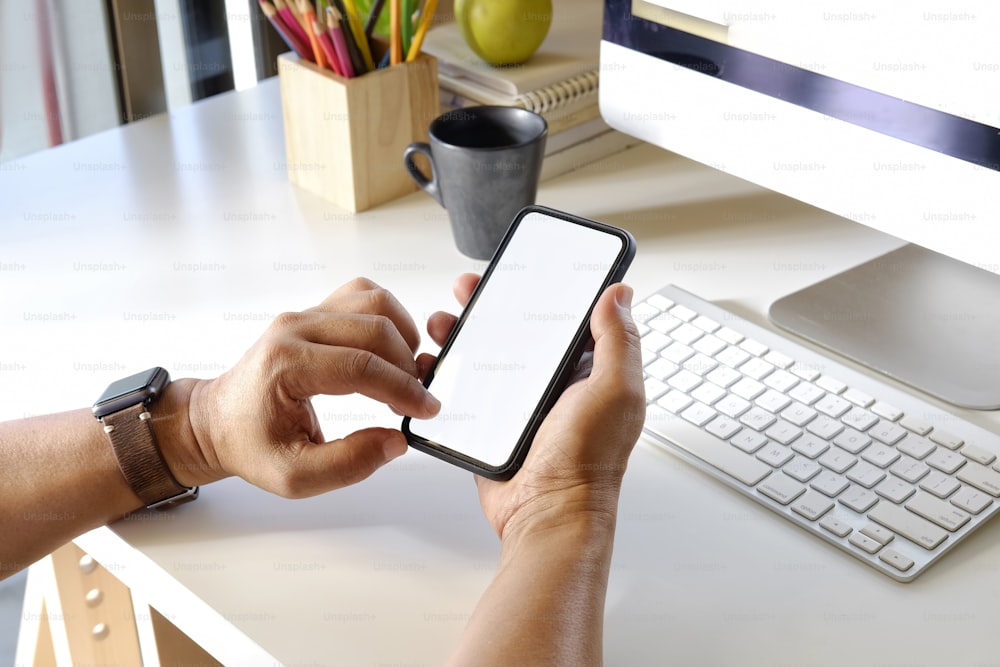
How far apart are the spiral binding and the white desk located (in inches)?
3.3

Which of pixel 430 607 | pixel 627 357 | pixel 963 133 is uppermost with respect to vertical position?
pixel 963 133

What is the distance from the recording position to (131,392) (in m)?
0.65

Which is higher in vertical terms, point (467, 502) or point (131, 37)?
point (131, 37)

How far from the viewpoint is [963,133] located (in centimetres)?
65

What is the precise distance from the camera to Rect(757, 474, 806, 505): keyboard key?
2.07ft

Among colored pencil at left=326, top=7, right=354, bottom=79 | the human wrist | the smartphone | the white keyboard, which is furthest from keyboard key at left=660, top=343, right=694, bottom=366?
colored pencil at left=326, top=7, right=354, bottom=79

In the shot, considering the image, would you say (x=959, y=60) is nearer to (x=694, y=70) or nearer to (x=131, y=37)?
(x=694, y=70)

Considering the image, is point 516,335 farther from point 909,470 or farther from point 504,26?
point 504,26

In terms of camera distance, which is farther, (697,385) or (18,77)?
(18,77)

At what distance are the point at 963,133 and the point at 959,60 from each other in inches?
1.8

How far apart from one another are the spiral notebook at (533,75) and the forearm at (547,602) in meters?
0.56

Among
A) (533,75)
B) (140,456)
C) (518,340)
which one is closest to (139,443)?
(140,456)

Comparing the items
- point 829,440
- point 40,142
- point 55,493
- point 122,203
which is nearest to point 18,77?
point 40,142

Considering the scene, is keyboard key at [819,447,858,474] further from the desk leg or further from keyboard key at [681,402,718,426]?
the desk leg
